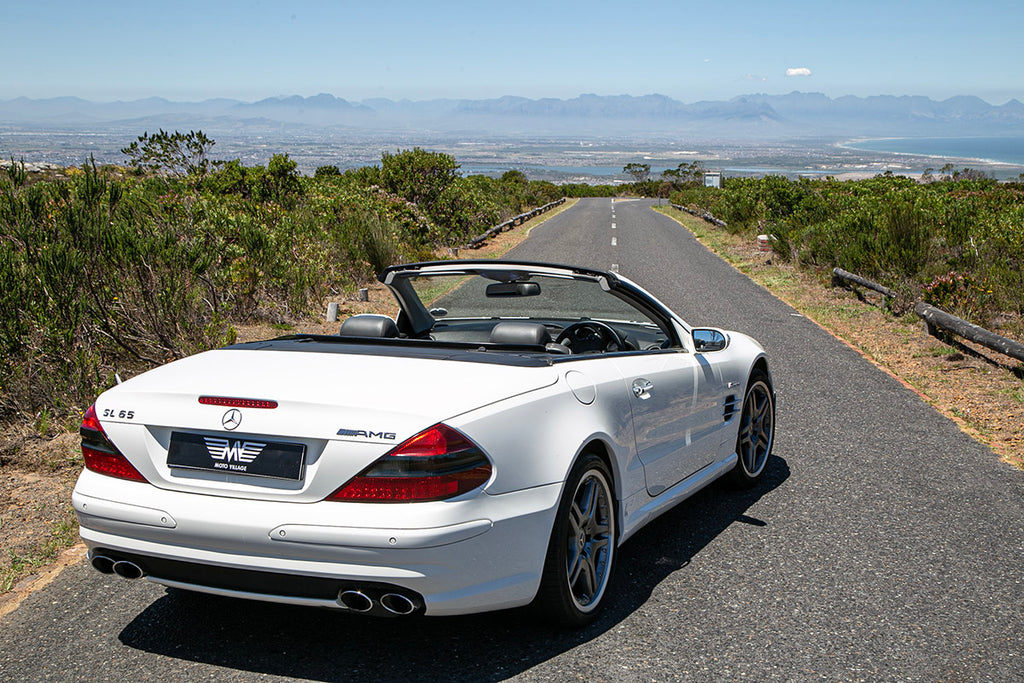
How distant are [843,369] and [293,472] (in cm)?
851

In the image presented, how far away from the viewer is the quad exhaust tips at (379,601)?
10.1 ft

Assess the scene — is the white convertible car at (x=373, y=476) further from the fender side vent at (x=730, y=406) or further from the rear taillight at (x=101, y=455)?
the fender side vent at (x=730, y=406)

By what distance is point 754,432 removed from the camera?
19.5 feet

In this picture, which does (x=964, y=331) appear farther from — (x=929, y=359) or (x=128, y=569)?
(x=128, y=569)

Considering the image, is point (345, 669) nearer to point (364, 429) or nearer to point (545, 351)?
point (364, 429)

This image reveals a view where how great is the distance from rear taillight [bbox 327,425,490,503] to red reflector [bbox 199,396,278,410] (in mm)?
415

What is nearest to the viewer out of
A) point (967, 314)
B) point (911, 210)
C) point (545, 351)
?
point (545, 351)

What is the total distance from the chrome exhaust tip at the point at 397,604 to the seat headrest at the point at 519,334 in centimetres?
136

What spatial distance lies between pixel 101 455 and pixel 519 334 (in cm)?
179

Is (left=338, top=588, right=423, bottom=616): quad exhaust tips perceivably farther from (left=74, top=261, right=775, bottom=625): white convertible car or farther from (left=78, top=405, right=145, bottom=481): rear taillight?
(left=78, top=405, right=145, bottom=481): rear taillight

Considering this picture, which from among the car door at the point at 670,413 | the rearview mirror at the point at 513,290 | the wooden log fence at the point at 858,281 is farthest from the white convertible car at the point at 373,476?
the wooden log fence at the point at 858,281

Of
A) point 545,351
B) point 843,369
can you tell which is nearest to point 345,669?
point 545,351

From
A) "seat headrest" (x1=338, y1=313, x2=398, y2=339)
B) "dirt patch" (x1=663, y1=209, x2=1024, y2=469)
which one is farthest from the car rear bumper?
"dirt patch" (x1=663, y1=209, x2=1024, y2=469)

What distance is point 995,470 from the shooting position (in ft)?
21.2
